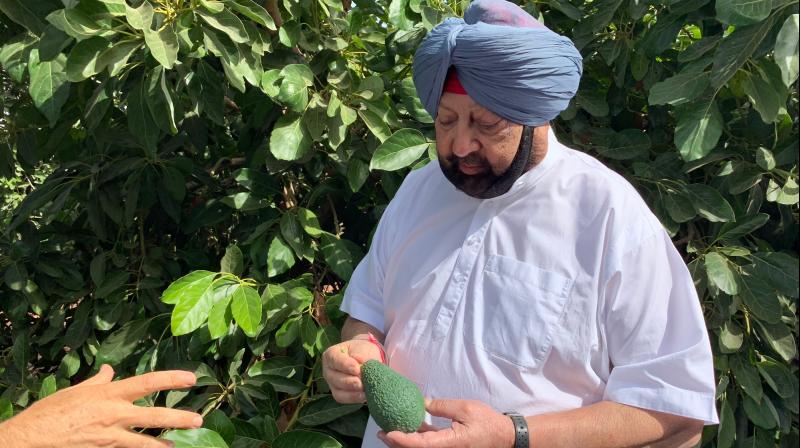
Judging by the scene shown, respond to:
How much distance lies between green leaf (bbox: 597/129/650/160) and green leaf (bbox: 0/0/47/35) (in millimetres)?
1455

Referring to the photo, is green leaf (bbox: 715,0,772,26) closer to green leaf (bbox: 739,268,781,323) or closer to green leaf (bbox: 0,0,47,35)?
green leaf (bbox: 739,268,781,323)

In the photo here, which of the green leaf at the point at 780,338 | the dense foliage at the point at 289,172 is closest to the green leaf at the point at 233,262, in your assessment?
the dense foliage at the point at 289,172

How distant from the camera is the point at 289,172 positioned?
2.40 meters

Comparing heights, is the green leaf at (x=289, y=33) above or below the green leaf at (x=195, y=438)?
above

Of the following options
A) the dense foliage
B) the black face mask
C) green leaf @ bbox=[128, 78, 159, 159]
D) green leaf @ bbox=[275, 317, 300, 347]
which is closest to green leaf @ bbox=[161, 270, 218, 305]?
the dense foliage

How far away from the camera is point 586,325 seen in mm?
1369

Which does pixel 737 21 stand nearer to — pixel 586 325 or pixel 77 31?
pixel 586 325

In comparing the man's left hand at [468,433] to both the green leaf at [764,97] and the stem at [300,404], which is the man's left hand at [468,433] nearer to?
the stem at [300,404]

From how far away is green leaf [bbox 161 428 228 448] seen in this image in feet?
5.23

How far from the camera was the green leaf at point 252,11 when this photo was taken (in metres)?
1.88

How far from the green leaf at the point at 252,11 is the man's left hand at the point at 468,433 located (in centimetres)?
103

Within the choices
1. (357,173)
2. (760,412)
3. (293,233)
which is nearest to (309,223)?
(293,233)

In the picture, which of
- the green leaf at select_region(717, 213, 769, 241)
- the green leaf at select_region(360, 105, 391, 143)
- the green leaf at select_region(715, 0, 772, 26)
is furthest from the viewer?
the green leaf at select_region(360, 105, 391, 143)

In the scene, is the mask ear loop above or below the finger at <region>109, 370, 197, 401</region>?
above
